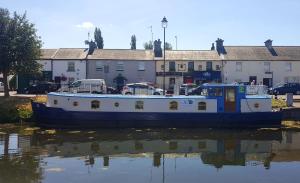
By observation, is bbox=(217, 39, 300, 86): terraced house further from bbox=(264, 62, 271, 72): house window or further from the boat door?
the boat door

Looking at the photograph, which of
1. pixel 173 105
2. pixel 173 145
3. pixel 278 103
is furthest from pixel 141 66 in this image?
pixel 173 145

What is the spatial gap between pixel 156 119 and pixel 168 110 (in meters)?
1.05

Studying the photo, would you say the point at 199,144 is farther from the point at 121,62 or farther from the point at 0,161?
the point at 121,62

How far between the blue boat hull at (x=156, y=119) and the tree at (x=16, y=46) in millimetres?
10358

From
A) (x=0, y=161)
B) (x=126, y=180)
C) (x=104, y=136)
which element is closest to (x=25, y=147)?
(x=0, y=161)

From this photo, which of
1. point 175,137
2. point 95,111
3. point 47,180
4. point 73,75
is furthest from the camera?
point 73,75

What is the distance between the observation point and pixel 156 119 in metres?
28.8

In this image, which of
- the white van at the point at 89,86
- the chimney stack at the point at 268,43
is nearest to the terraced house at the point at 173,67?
the chimney stack at the point at 268,43

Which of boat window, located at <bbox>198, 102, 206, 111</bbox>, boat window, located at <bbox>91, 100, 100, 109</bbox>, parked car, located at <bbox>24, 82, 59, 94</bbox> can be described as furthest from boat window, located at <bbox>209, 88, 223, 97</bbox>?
parked car, located at <bbox>24, 82, 59, 94</bbox>

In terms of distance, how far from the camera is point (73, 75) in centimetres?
5331

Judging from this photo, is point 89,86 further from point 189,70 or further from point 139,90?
point 189,70

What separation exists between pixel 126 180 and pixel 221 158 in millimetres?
6728

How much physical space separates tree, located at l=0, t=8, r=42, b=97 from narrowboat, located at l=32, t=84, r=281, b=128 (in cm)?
1016

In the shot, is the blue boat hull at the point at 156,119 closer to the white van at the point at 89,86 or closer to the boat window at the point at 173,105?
the boat window at the point at 173,105
